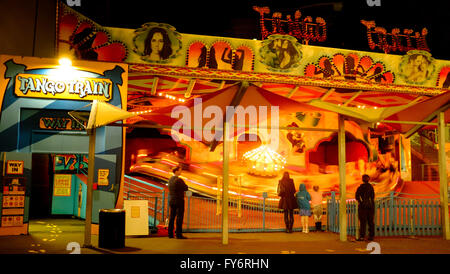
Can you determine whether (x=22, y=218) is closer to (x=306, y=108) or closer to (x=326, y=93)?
(x=306, y=108)

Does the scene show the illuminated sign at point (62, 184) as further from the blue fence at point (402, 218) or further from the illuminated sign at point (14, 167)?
the blue fence at point (402, 218)

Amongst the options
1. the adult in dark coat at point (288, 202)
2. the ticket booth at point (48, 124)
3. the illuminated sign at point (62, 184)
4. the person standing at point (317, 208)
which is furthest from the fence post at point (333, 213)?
the illuminated sign at point (62, 184)

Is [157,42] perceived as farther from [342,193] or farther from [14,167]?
[342,193]

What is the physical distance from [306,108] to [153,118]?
382 centimetres

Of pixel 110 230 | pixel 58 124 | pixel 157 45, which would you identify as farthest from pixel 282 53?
pixel 110 230

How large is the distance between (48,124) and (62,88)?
109 centimetres

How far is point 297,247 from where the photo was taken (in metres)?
8.27

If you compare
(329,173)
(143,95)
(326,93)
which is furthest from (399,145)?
(143,95)

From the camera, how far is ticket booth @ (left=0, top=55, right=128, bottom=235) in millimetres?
9641

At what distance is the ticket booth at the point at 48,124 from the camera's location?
964cm

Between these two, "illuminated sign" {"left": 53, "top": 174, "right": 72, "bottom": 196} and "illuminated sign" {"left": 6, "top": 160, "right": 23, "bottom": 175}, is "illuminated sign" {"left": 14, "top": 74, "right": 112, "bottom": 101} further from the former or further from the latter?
"illuminated sign" {"left": 53, "top": 174, "right": 72, "bottom": 196}

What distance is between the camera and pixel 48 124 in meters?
10.4

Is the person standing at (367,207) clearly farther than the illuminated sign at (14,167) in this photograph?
No

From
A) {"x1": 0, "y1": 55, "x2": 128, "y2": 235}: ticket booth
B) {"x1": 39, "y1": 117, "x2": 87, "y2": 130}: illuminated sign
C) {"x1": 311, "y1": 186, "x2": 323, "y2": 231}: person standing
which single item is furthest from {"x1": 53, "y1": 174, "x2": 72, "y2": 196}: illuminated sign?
{"x1": 311, "y1": 186, "x2": 323, "y2": 231}: person standing
